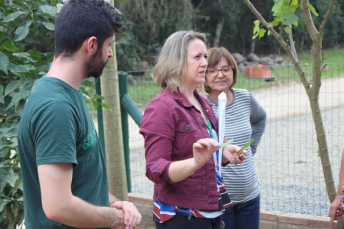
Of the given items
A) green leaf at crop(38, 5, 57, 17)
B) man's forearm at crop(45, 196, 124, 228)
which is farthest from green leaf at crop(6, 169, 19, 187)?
man's forearm at crop(45, 196, 124, 228)

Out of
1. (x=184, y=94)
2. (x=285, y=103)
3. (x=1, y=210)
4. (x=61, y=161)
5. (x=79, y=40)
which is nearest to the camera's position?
(x=61, y=161)

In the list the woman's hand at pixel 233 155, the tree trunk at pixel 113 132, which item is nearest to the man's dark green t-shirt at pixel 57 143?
the woman's hand at pixel 233 155

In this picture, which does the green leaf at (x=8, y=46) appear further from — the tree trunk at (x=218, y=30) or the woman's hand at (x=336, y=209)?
the tree trunk at (x=218, y=30)

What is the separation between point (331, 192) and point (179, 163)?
1.56m

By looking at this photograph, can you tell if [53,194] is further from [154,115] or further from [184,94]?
[184,94]

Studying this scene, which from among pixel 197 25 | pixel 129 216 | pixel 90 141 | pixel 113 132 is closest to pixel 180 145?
pixel 129 216

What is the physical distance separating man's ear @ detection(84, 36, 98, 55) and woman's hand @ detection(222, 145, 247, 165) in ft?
3.54

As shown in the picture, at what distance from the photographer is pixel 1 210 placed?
3.05 metres

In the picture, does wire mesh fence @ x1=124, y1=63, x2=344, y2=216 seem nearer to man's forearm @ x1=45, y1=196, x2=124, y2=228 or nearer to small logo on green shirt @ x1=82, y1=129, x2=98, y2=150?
man's forearm @ x1=45, y1=196, x2=124, y2=228

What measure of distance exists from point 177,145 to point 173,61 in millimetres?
525

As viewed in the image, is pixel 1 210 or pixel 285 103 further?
pixel 285 103

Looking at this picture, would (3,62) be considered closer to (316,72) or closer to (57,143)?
(57,143)

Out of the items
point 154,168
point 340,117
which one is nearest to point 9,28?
point 154,168

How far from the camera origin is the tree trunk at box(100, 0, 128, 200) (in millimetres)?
4445
